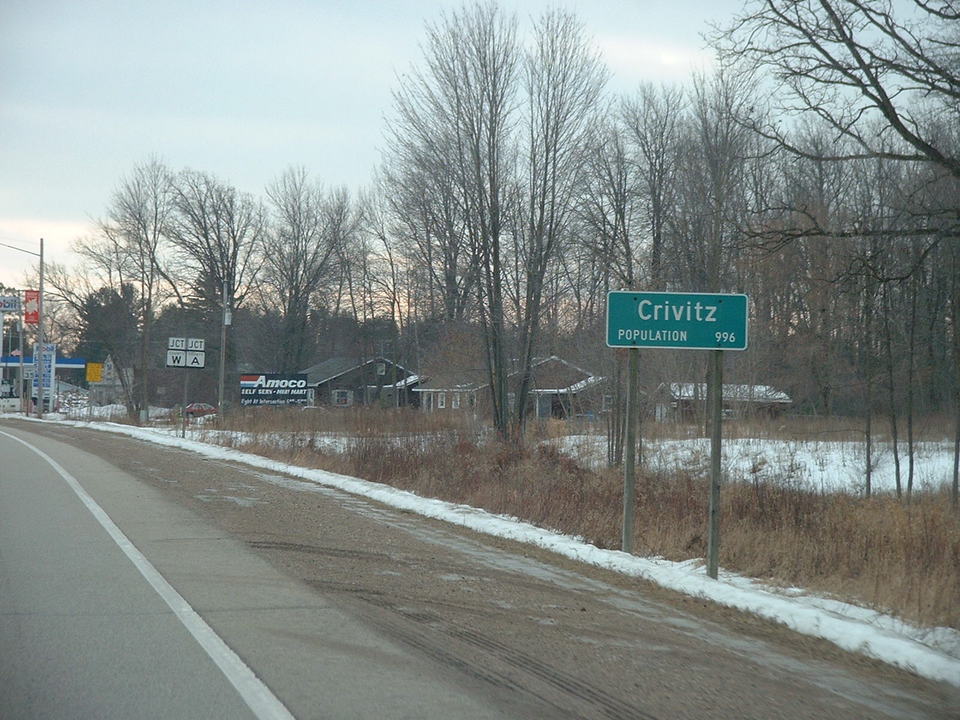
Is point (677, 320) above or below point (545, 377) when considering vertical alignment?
above

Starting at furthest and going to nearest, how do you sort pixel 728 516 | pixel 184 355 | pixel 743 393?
pixel 743 393
pixel 184 355
pixel 728 516

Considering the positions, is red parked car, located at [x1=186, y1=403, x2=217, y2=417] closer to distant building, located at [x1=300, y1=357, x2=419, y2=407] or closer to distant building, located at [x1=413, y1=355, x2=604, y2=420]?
distant building, located at [x1=300, y1=357, x2=419, y2=407]

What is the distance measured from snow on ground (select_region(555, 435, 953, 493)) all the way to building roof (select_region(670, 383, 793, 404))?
5072 mm

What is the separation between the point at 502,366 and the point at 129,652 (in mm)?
25318

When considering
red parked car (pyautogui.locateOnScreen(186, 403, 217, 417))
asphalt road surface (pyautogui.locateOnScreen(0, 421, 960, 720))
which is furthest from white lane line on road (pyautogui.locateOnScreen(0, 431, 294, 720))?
red parked car (pyautogui.locateOnScreen(186, 403, 217, 417))

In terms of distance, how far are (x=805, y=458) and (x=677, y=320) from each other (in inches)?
829

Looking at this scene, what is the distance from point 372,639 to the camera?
7.21 m

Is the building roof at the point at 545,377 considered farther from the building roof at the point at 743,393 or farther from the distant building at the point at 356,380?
the distant building at the point at 356,380

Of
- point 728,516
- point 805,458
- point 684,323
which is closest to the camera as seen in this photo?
point 684,323

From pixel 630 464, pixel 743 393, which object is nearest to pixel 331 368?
pixel 743 393

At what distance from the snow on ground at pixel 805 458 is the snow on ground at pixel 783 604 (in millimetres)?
11925

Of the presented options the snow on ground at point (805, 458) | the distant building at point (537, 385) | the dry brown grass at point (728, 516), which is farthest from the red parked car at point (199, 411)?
the dry brown grass at point (728, 516)

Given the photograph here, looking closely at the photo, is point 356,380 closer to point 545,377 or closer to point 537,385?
point 537,385

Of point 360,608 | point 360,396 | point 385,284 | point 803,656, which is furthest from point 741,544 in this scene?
point 360,396
